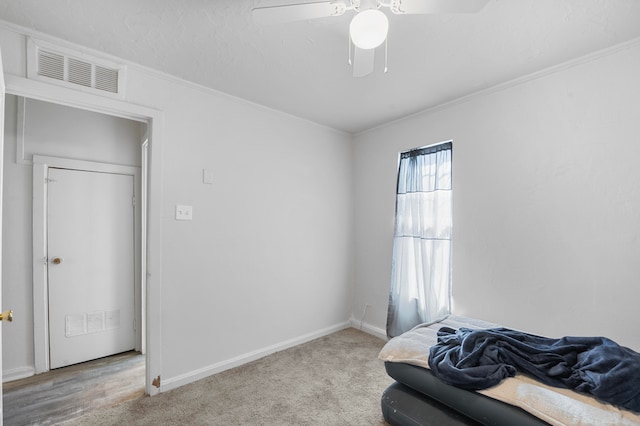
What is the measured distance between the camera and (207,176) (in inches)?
99.0

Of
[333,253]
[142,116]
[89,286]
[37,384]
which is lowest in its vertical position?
[37,384]

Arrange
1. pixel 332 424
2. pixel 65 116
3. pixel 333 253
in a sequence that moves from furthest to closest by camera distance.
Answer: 1. pixel 333 253
2. pixel 65 116
3. pixel 332 424

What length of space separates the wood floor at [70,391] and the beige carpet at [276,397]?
7.2 inches

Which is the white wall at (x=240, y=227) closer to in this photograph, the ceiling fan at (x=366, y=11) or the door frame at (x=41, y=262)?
the door frame at (x=41, y=262)

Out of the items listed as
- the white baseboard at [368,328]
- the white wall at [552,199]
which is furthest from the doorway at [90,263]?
the white wall at [552,199]

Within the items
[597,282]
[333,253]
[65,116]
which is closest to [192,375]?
[333,253]

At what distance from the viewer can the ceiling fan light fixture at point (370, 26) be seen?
117cm

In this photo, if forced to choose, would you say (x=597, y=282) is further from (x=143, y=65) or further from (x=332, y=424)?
(x=143, y=65)

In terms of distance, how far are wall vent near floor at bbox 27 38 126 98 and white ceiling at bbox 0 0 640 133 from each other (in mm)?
103

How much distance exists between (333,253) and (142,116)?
7.76 ft

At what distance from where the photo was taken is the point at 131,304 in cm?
303

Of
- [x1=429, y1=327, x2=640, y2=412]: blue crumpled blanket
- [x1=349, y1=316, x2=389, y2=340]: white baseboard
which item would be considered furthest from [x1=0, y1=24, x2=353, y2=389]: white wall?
[x1=429, y1=327, x2=640, y2=412]: blue crumpled blanket

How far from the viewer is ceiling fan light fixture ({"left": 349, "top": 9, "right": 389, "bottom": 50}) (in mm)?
1167

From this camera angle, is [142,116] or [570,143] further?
[142,116]
